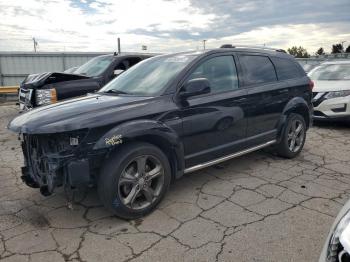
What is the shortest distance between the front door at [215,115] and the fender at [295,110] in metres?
0.93

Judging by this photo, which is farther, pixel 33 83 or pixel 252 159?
pixel 33 83

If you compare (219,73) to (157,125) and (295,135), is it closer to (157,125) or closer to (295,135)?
(157,125)

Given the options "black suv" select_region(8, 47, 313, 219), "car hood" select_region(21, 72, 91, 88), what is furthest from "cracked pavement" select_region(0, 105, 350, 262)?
"car hood" select_region(21, 72, 91, 88)

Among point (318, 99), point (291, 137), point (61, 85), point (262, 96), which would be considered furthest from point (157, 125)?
point (318, 99)

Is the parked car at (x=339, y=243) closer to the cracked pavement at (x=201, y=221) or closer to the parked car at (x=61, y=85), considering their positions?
the cracked pavement at (x=201, y=221)

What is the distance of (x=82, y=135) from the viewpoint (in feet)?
9.98

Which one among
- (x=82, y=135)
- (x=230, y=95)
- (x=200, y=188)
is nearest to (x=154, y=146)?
(x=82, y=135)

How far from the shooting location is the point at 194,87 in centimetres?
369

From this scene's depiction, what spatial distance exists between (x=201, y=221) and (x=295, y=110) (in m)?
2.88

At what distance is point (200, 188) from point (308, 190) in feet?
4.36

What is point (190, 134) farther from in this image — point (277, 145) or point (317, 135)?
point (317, 135)

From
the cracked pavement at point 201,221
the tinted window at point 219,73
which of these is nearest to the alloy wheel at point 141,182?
the cracked pavement at point 201,221

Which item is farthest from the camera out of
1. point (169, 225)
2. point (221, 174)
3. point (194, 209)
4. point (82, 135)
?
point (221, 174)

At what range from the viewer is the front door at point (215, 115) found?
3828mm
